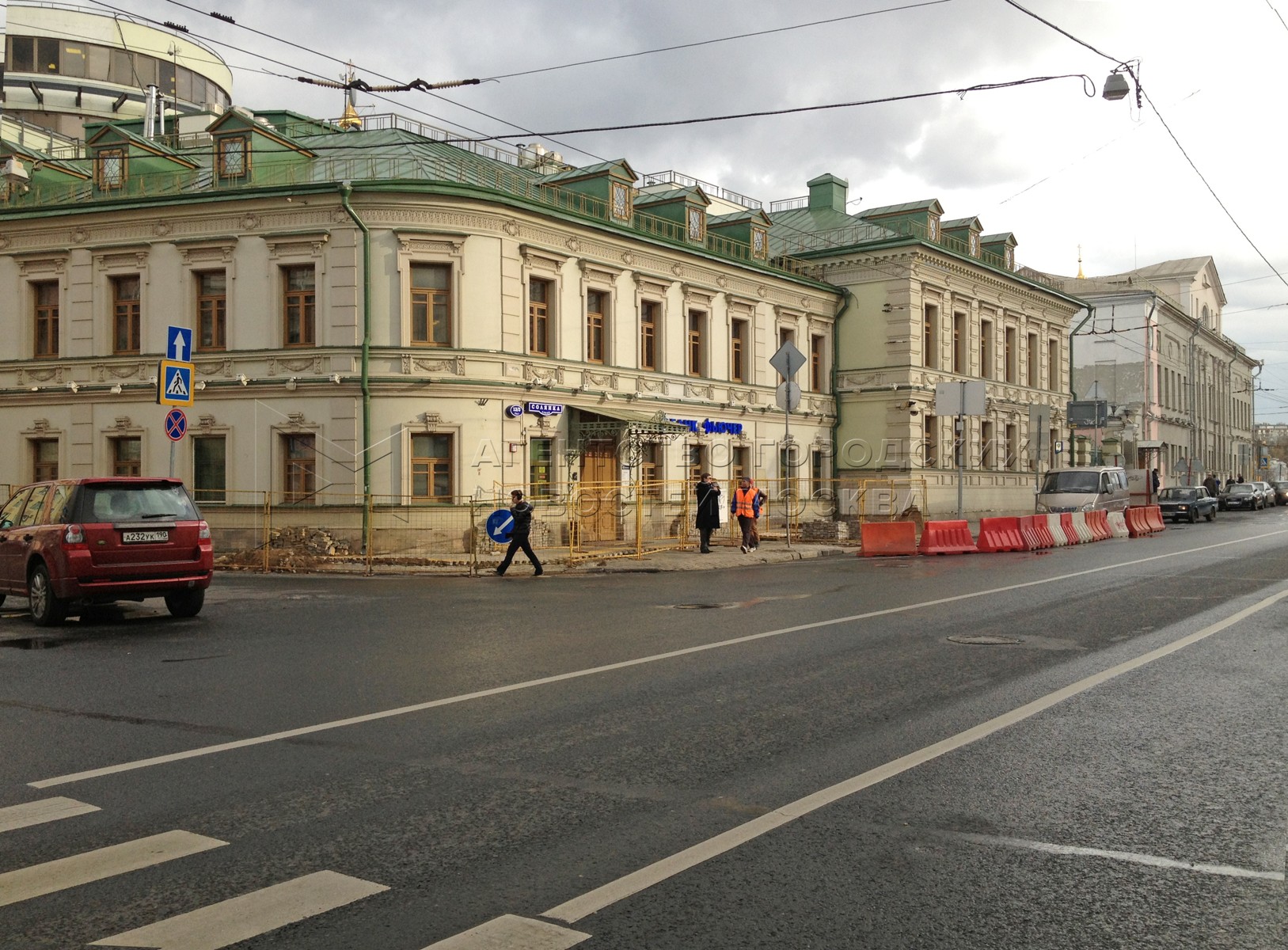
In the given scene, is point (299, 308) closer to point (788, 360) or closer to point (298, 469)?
point (298, 469)

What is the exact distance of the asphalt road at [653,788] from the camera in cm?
411

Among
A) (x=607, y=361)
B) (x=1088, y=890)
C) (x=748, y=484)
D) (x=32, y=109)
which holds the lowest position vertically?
(x=1088, y=890)

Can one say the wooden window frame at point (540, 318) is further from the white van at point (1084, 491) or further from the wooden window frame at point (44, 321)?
the white van at point (1084, 491)

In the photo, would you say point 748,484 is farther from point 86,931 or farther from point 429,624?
point 86,931

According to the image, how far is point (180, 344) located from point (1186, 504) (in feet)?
134

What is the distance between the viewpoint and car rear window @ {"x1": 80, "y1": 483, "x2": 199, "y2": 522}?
13.4m

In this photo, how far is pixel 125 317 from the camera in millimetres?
28297

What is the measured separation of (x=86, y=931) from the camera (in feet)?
13.1

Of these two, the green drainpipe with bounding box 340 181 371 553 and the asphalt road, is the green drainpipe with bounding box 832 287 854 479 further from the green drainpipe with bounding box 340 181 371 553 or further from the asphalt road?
the asphalt road

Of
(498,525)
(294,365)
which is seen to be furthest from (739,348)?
(294,365)

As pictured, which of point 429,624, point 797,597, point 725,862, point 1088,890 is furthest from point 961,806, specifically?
point 797,597

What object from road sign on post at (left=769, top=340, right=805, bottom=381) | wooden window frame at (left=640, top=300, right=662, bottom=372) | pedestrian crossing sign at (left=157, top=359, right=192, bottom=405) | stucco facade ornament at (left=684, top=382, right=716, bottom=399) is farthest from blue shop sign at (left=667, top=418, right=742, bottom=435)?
pedestrian crossing sign at (left=157, top=359, right=192, bottom=405)

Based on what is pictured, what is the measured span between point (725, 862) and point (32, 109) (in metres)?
64.9

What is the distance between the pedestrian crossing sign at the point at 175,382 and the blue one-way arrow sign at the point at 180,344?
105 mm
